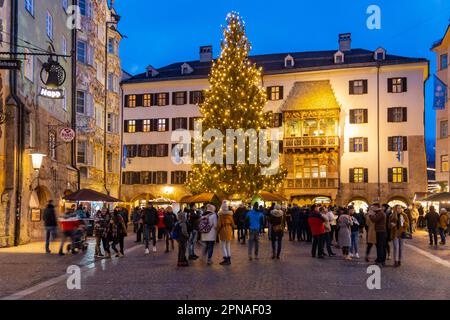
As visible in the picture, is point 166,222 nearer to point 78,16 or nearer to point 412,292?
point 412,292

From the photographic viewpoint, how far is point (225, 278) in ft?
46.3

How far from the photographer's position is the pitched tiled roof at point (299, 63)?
54644mm

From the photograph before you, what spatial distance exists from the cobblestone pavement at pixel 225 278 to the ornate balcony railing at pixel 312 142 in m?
33.5

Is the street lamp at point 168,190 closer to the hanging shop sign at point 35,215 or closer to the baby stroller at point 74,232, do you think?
the hanging shop sign at point 35,215

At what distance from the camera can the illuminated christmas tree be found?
4019 centimetres

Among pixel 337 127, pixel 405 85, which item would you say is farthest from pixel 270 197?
pixel 405 85

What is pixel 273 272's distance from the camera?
15.3 m

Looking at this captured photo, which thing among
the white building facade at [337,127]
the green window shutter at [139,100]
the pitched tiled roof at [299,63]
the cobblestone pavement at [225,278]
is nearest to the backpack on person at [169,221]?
the cobblestone pavement at [225,278]

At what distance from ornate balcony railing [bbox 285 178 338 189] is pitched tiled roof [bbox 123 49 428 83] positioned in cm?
1005

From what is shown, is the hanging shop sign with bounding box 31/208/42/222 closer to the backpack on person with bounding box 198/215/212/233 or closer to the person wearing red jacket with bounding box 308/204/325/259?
the backpack on person with bounding box 198/215/212/233

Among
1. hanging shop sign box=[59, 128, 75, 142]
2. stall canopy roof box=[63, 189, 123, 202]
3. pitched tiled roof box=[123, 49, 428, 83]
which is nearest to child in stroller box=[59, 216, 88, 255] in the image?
stall canopy roof box=[63, 189, 123, 202]

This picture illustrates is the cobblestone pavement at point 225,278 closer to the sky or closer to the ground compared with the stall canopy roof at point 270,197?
closer to the ground

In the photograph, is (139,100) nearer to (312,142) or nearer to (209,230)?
(312,142)
